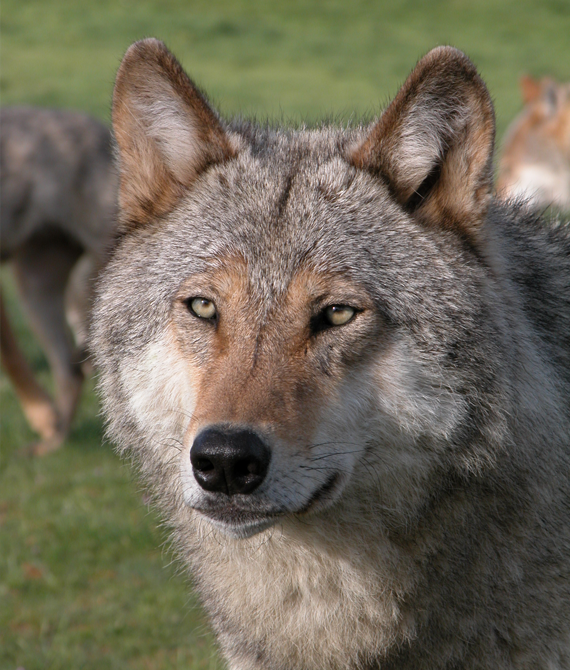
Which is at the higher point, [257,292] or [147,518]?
[257,292]

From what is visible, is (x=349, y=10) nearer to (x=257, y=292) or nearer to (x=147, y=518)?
(x=147, y=518)

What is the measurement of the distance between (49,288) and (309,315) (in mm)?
5685

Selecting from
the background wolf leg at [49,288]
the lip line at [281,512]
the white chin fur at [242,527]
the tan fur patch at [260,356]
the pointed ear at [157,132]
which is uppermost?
the pointed ear at [157,132]

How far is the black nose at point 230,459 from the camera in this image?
255cm

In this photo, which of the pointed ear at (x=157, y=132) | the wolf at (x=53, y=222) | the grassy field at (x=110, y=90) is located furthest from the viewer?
the wolf at (x=53, y=222)

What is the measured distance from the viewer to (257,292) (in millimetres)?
2953

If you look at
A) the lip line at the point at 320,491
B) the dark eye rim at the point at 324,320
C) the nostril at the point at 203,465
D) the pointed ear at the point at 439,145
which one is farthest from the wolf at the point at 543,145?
the nostril at the point at 203,465

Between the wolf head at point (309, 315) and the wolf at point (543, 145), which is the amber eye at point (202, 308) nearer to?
the wolf head at point (309, 315)

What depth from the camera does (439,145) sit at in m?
3.08

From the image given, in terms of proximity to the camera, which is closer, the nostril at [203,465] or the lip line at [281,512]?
the nostril at [203,465]

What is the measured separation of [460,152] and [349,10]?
1307 inches

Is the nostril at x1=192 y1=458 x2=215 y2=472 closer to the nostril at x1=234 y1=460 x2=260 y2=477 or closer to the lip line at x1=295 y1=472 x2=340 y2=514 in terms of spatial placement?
the nostril at x1=234 y1=460 x2=260 y2=477

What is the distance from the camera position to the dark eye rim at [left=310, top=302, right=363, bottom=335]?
115 inches

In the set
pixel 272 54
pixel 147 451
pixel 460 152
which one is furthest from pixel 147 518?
pixel 272 54
